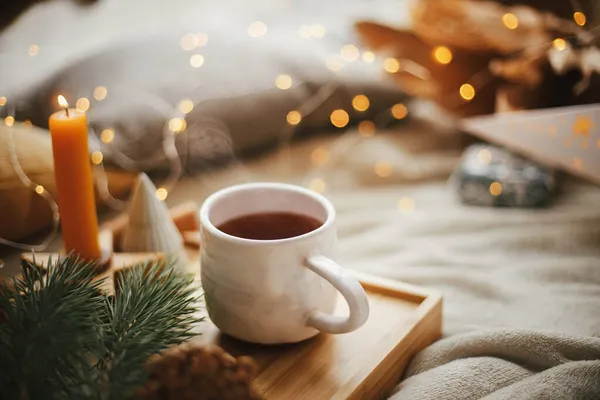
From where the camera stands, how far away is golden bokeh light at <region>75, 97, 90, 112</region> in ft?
2.64

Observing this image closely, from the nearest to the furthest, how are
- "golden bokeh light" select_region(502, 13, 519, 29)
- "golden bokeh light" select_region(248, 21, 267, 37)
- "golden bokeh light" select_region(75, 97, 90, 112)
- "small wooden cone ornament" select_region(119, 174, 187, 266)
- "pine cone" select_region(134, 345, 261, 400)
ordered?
"pine cone" select_region(134, 345, 261, 400) < "small wooden cone ornament" select_region(119, 174, 187, 266) < "golden bokeh light" select_region(75, 97, 90, 112) < "golden bokeh light" select_region(502, 13, 519, 29) < "golden bokeh light" select_region(248, 21, 267, 37)

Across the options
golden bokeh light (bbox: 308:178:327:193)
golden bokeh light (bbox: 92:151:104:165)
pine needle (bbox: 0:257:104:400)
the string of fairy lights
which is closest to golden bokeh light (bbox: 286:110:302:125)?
the string of fairy lights

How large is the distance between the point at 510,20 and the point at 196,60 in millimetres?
483

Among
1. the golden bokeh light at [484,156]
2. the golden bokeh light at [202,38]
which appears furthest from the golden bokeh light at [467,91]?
the golden bokeh light at [202,38]

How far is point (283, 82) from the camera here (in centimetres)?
101

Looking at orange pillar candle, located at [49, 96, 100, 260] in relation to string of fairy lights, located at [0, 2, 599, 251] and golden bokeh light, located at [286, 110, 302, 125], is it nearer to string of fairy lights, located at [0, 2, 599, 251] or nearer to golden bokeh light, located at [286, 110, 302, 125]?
string of fairy lights, located at [0, 2, 599, 251]

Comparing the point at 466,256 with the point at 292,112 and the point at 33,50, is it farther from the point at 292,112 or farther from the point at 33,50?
the point at 33,50

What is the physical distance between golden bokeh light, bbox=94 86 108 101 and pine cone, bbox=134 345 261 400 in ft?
1.69

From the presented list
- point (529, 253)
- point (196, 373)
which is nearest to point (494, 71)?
point (529, 253)

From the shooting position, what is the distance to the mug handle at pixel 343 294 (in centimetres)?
50

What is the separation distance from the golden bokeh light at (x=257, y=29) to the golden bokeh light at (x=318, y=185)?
0.86ft

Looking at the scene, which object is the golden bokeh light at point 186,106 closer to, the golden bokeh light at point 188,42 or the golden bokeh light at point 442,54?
the golden bokeh light at point 188,42

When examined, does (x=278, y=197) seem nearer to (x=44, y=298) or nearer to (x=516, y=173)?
(x=44, y=298)

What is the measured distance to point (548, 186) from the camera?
89 centimetres
